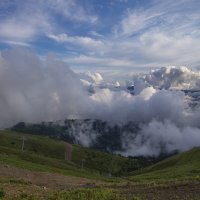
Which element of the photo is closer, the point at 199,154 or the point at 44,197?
the point at 44,197

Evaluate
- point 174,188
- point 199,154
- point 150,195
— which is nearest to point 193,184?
point 174,188

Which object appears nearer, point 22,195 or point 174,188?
point 22,195

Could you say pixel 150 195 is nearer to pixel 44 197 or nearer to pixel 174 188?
pixel 174 188

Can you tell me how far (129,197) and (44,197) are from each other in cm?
842

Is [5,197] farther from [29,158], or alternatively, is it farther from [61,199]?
[29,158]

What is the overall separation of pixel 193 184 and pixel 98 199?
12.9 m

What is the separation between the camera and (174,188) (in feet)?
136

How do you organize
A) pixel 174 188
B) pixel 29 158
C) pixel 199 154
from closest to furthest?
pixel 174 188 → pixel 29 158 → pixel 199 154

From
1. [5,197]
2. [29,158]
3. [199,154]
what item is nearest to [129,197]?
[5,197]

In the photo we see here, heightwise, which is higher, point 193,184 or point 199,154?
point 199,154

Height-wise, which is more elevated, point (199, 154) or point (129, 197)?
point (199, 154)

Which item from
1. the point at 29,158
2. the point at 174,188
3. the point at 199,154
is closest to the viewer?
the point at 174,188

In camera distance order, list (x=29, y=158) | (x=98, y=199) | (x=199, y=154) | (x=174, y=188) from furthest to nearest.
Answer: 1. (x=199, y=154)
2. (x=29, y=158)
3. (x=174, y=188)
4. (x=98, y=199)

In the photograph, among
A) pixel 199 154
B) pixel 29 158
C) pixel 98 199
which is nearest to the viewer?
pixel 98 199
